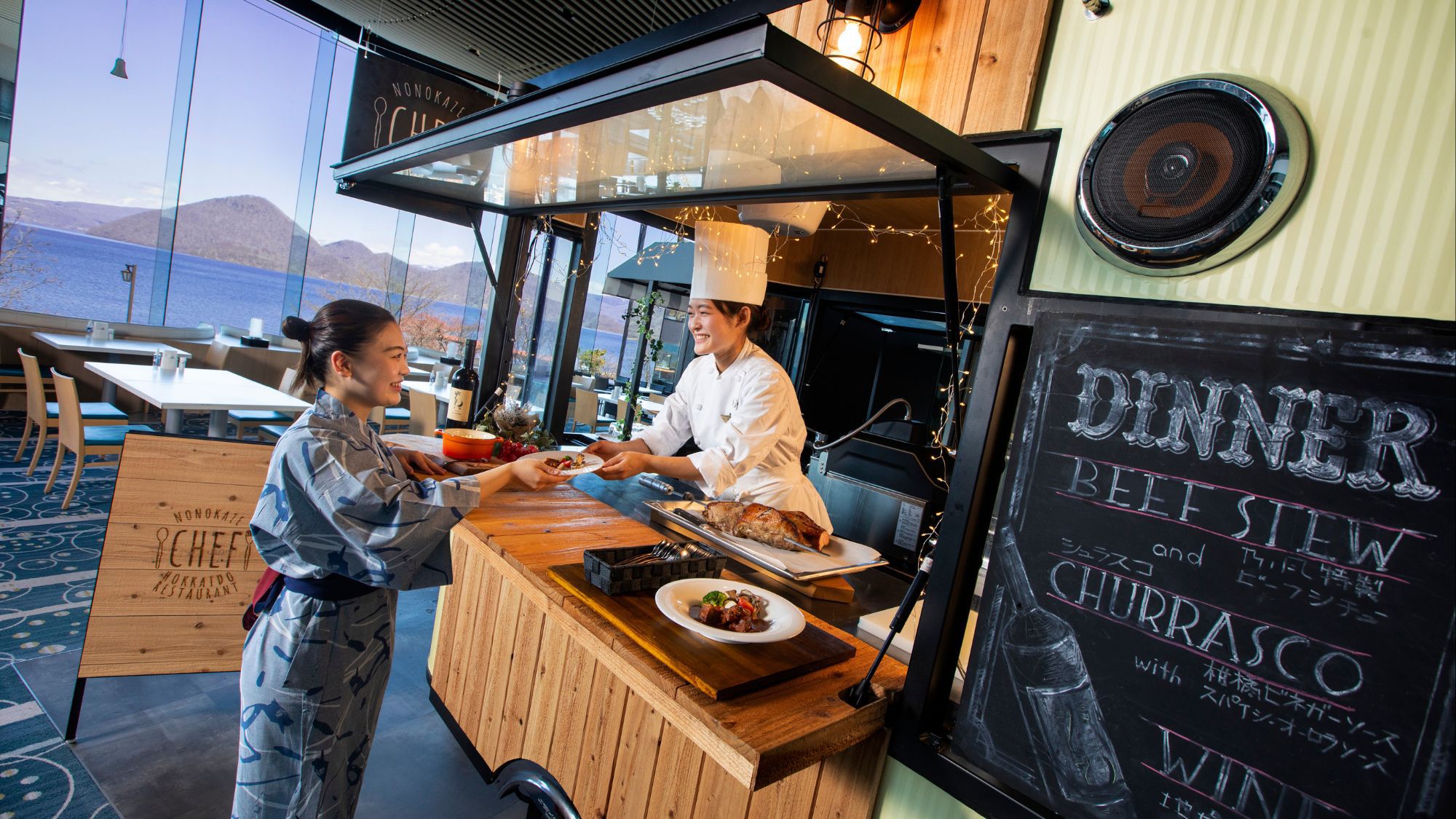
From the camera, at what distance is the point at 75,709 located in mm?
2619

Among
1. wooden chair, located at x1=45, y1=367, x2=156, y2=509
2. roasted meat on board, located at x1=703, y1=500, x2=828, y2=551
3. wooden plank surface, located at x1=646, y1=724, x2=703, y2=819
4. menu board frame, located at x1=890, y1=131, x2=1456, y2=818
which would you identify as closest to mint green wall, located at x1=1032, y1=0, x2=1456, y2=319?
menu board frame, located at x1=890, y1=131, x2=1456, y2=818

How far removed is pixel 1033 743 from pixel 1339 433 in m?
0.70

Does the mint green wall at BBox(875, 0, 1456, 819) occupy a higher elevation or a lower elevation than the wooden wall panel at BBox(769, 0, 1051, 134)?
lower

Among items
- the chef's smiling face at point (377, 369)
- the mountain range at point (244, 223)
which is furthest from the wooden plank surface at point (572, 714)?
the mountain range at point (244, 223)

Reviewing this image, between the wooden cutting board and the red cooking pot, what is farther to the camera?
the red cooking pot

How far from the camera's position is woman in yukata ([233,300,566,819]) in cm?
169

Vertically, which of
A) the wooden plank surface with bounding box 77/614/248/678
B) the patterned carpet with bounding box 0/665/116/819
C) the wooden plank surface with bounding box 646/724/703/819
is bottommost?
the patterned carpet with bounding box 0/665/116/819

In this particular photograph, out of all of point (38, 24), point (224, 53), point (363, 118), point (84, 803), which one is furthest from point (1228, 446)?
point (224, 53)

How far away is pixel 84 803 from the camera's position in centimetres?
235

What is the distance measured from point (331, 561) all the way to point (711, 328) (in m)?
1.84

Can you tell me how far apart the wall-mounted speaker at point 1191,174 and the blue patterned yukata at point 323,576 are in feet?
5.37

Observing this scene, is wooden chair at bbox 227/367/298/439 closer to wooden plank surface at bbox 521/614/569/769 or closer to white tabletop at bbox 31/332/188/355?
white tabletop at bbox 31/332/188/355

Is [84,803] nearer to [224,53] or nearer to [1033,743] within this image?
[1033,743]

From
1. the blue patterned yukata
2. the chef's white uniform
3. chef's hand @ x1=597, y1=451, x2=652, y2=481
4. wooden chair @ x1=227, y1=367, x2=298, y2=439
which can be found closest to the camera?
the blue patterned yukata
